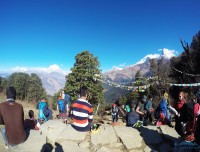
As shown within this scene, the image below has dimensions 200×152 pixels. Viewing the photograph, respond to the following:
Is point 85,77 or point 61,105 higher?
point 85,77

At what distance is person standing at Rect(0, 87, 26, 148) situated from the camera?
544 centimetres

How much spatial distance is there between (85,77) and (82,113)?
33.7m

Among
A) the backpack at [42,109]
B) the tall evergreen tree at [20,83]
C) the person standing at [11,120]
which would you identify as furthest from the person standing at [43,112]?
the tall evergreen tree at [20,83]

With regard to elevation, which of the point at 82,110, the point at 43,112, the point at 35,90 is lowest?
the point at 43,112

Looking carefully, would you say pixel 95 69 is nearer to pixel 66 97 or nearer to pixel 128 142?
pixel 66 97

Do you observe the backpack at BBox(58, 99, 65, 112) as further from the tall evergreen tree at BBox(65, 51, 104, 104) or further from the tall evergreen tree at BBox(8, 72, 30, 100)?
the tall evergreen tree at BBox(8, 72, 30, 100)

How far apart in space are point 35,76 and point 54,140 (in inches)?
2426

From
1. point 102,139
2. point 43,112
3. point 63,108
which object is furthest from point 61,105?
point 102,139

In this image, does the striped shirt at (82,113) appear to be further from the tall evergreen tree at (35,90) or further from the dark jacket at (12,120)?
the tall evergreen tree at (35,90)

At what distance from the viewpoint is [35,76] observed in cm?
6588

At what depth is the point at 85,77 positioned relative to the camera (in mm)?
39812

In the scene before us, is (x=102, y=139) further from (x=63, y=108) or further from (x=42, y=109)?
(x=42, y=109)

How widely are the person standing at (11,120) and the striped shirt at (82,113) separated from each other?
1.47 metres

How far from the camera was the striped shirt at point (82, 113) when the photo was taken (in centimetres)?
614
